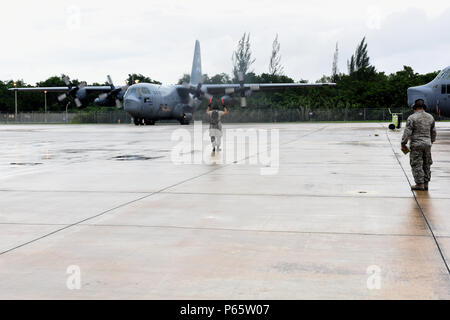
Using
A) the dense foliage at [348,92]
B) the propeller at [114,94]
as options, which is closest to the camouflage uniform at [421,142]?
the propeller at [114,94]

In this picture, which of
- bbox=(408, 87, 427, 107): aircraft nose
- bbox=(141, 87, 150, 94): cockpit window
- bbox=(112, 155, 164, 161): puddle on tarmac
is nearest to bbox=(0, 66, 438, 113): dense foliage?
bbox=(141, 87, 150, 94): cockpit window

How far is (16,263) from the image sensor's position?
4879 millimetres

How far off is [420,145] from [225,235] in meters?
5.08

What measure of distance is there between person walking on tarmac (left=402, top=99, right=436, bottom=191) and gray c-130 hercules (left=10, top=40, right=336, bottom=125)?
3668 cm

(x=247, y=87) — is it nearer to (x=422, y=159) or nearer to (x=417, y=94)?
(x=417, y=94)

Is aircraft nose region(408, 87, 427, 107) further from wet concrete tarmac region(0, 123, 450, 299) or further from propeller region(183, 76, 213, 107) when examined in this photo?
propeller region(183, 76, 213, 107)

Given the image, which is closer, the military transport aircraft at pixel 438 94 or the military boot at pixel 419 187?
the military boot at pixel 419 187

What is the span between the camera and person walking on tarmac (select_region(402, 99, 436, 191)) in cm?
929

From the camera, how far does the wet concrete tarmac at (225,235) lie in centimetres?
420

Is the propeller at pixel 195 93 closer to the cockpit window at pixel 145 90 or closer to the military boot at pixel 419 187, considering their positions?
the cockpit window at pixel 145 90

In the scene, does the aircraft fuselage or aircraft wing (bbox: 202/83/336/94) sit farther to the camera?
aircraft wing (bbox: 202/83/336/94)

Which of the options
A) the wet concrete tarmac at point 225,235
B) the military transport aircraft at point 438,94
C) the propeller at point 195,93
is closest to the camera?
the wet concrete tarmac at point 225,235
